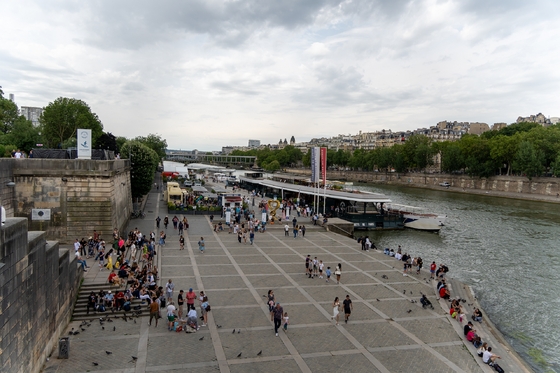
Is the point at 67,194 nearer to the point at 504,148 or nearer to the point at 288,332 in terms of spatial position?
the point at 288,332

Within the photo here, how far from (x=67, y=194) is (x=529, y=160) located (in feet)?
267

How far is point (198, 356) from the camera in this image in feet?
43.6

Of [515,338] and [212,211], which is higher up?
[212,211]

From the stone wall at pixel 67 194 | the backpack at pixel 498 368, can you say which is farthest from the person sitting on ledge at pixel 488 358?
the stone wall at pixel 67 194

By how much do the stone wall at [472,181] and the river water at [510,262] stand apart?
69.8ft

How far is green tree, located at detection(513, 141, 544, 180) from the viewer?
77.2 metres

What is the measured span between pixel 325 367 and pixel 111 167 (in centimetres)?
1941

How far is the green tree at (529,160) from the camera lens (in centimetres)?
7725

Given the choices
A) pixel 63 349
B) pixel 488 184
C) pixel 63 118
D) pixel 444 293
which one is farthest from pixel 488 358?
pixel 488 184

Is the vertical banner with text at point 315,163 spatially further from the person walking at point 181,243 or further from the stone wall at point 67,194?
the stone wall at point 67,194

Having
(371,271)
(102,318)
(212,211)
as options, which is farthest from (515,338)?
(212,211)

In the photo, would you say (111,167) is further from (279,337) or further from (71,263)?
(279,337)

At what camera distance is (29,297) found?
11320 millimetres

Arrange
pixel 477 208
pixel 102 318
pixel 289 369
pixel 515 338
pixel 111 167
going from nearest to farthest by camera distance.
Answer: pixel 289 369
pixel 102 318
pixel 515 338
pixel 111 167
pixel 477 208
